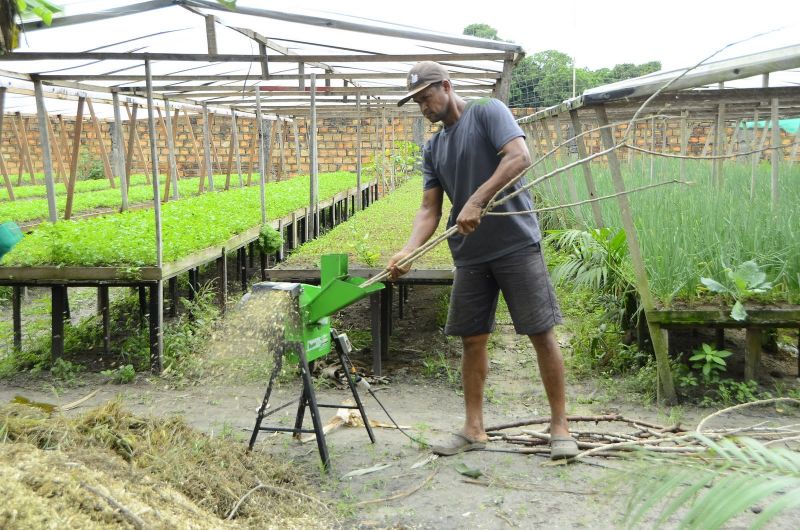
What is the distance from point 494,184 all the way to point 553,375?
36.5 inches

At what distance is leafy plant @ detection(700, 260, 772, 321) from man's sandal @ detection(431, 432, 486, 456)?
179 centimetres

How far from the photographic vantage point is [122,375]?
581cm

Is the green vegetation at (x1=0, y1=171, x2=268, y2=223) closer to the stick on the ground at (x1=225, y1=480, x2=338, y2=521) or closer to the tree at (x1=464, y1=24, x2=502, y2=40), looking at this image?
the stick on the ground at (x1=225, y1=480, x2=338, y2=521)

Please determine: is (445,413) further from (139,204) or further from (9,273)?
(139,204)

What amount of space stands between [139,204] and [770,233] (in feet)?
33.6

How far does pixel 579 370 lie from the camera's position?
5.83 metres

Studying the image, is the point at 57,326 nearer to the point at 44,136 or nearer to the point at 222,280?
the point at 44,136

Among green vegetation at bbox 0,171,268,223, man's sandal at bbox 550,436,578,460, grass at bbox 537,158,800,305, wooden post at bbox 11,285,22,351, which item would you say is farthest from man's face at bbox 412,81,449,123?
green vegetation at bbox 0,171,268,223

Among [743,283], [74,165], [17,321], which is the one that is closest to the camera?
[743,283]

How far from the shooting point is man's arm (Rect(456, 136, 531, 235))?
355 centimetres

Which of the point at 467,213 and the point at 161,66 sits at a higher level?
the point at 161,66

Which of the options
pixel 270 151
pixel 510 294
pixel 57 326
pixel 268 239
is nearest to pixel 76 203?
pixel 268 239

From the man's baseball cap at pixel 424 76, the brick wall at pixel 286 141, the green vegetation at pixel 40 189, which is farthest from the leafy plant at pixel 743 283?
the brick wall at pixel 286 141

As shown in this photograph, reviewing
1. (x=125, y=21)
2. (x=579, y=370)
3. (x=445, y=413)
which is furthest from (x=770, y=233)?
(x=125, y=21)
